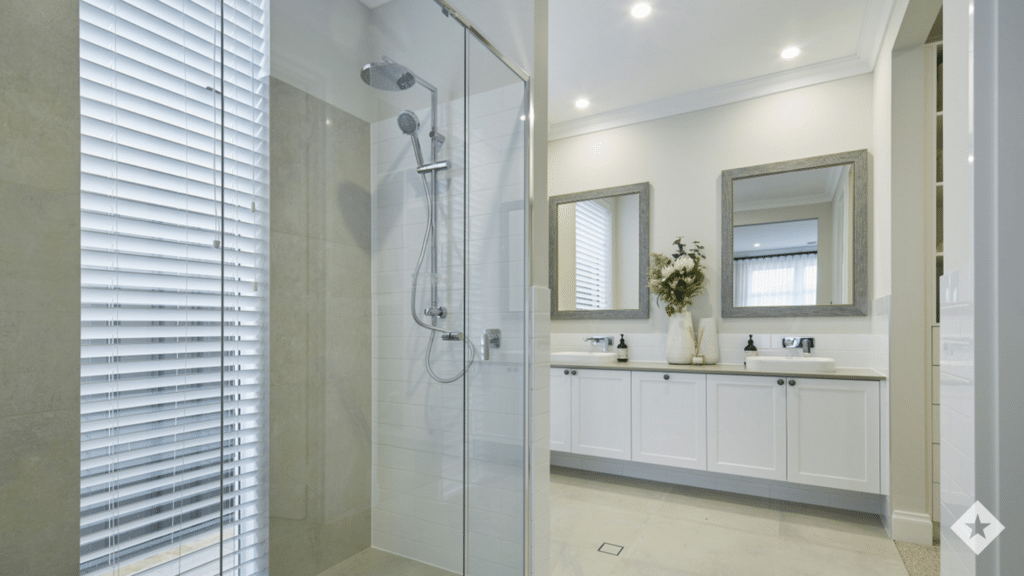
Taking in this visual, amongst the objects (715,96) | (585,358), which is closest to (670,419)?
(585,358)

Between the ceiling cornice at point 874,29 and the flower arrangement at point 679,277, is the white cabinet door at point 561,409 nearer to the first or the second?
the flower arrangement at point 679,277

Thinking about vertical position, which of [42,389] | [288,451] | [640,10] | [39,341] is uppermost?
[640,10]

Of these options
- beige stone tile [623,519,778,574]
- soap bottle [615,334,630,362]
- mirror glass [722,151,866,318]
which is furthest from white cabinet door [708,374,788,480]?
soap bottle [615,334,630,362]

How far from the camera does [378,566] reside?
4.66 ft

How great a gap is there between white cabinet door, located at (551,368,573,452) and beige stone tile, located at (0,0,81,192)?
2.86m

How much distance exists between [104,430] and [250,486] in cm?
34

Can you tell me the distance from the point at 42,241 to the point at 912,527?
3466mm

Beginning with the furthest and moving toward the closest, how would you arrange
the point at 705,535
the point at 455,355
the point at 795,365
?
1. the point at 795,365
2. the point at 705,535
3. the point at 455,355

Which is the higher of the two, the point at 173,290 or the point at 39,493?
the point at 173,290

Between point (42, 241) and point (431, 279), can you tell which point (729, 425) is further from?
point (42, 241)

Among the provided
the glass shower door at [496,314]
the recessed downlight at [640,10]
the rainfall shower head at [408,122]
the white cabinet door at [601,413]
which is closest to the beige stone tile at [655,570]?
the glass shower door at [496,314]

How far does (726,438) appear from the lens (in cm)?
305

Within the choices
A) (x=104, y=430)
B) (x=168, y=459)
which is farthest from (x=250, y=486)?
(x=104, y=430)

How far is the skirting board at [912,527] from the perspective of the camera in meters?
2.50
